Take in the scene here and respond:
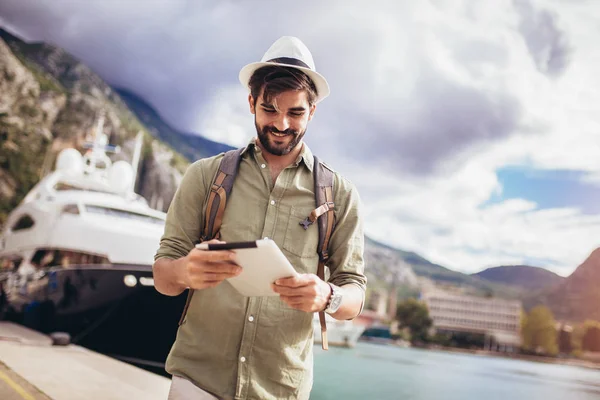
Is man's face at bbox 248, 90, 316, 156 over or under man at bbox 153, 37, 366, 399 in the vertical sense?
over

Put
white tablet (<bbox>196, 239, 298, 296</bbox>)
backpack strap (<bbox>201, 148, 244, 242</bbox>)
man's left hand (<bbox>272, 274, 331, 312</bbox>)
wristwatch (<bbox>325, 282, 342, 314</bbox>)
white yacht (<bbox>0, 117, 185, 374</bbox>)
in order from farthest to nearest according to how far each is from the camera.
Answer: white yacht (<bbox>0, 117, 185, 374</bbox>), backpack strap (<bbox>201, 148, 244, 242</bbox>), wristwatch (<bbox>325, 282, 342, 314</bbox>), man's left hand (<bbox>272, 274, 331, 312</bbox>), white tablet (<bbox>196, 239, 298, 296</bbox>)

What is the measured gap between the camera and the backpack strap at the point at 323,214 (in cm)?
170

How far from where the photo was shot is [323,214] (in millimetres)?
Result: 1701

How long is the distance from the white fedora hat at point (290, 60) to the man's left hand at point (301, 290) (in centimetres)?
73

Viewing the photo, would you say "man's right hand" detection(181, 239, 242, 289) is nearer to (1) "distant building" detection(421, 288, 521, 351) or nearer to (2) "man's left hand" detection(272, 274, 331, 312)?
(2) "man's left hand" detection(272, 274, 331, 312)

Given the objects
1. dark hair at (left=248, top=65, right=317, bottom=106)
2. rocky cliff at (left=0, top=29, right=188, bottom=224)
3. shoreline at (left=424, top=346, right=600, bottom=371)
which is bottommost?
shoreline at (left=424, top=346, right=600, bottom=371)

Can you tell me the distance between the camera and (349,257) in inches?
68.7

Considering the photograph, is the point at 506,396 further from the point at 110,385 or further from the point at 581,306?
the point at 581,306

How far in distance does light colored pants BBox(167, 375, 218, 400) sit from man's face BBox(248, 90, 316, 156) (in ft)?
2.61

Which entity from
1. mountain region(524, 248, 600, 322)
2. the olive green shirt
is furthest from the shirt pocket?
mountain region(524, 248, 600, 322)

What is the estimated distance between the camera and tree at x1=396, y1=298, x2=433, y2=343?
282ft

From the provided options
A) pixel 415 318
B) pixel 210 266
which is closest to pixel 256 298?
pixel 210 266

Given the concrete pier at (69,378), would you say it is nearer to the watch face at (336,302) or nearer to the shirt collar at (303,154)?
the shirt collar at (303,154)

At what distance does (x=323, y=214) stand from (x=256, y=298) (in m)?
0.35
